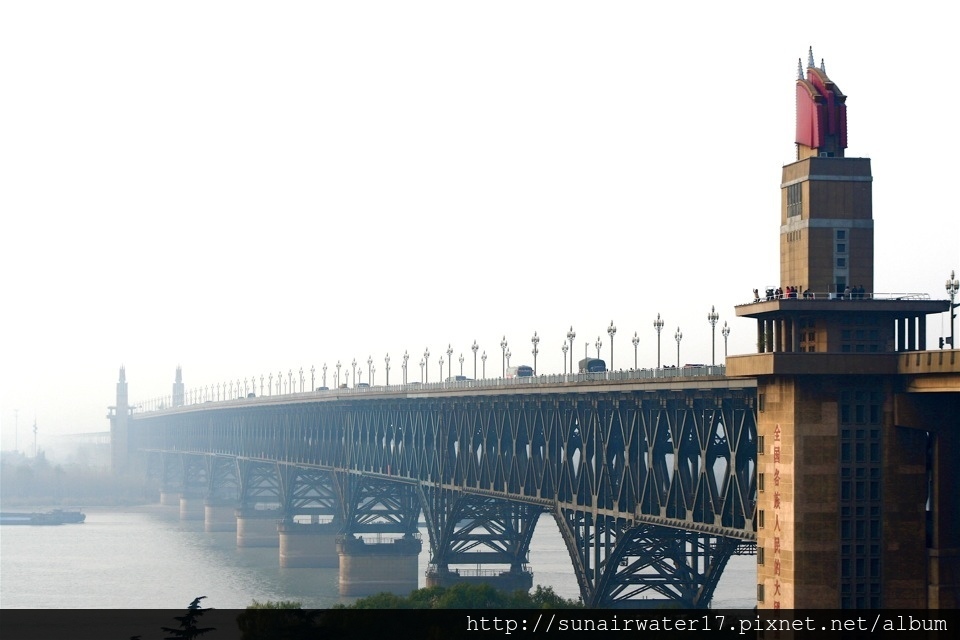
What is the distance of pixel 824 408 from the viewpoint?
282ft

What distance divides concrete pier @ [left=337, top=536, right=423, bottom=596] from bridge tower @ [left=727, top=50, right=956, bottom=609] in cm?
10176

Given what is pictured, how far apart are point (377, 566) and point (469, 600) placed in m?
65.5

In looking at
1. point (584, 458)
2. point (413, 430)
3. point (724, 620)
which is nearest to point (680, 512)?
point (724, 620)

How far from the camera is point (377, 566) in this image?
618ft

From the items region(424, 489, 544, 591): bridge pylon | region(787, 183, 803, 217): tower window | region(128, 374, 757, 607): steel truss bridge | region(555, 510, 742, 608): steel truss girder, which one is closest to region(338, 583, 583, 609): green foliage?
region(555, 510, 742, 608): steel truss girder

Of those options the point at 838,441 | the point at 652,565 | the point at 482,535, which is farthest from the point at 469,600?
the point at 838,441

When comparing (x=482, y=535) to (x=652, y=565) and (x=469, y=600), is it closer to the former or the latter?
(x=469, y=600)

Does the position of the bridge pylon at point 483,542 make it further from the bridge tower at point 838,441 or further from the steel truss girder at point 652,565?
the bridge tower at point 838,441

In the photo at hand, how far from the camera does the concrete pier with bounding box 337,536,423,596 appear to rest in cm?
18625

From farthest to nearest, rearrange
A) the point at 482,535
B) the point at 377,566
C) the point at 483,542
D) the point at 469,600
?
the point at 377,566, the point at 482,535, the point at 483,542, the point at 469,600

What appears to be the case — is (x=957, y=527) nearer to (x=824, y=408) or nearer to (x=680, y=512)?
(x=824, y=408)

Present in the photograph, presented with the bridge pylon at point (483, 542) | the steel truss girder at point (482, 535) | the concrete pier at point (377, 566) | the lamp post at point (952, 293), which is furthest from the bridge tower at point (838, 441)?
the concrete pier at point (377, 566)

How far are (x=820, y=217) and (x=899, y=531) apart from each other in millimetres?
17117

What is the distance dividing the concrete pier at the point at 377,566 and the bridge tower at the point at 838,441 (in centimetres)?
10176
